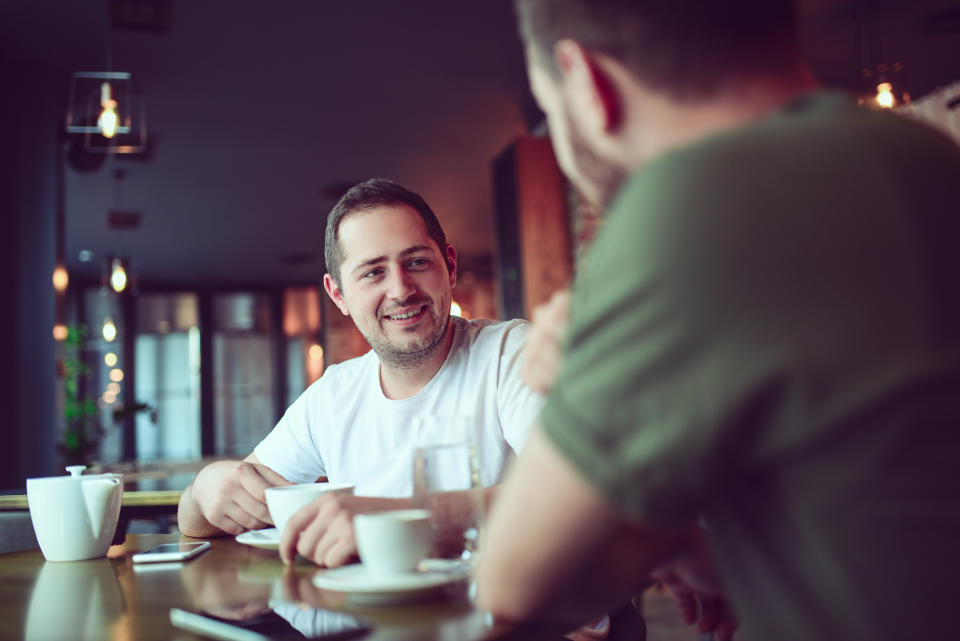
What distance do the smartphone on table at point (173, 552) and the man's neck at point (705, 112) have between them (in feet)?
3.00

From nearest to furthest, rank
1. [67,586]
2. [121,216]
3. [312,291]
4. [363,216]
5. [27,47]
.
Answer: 1. [67,586]
2. [363,216]
3. [27,47]
4. [121,216]
5. [312,291]

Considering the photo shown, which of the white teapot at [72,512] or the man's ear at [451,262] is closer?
the white teapot at [72,512]

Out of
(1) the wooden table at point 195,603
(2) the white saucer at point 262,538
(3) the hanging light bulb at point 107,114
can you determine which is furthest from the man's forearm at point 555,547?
(3) the hanging light bulb at point 107,114

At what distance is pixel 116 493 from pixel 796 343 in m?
1.11

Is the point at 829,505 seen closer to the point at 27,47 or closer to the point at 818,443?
the point at 818,443

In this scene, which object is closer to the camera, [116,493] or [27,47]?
[116,493]

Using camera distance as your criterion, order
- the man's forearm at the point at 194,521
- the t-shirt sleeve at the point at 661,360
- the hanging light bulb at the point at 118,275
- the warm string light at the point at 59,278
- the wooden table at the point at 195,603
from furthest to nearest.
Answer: the hanging light bulb at the point at 118,275, the warm string light at the point at 59,278, the man's forearm at the point at 194,521, the wooden table at the point at 195,603, the t-shirt sleeve at the point at 661,360

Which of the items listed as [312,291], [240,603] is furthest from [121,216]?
[240,603]

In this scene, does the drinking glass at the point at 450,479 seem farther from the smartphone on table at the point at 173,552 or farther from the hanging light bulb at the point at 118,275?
the hanging light bulb at the point at 118,275

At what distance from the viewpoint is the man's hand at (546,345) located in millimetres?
656

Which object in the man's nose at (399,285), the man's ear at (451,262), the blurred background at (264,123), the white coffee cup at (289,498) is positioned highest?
the blurred background at (264,123)

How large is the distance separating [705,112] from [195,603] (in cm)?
71

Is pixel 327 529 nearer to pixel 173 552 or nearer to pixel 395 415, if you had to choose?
pixel 173 552

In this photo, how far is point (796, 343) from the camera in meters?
0.46
